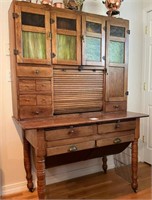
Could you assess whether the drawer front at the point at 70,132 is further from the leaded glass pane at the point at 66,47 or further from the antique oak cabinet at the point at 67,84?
the leaded glass pane at the point at 66,47

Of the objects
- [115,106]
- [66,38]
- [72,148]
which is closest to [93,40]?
[66,38]

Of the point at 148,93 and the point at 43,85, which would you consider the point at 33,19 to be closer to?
the point at 43,85

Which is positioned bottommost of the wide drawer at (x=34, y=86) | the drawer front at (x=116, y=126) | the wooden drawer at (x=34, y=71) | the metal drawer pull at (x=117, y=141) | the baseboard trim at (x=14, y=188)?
the baseboard trim at (x=14, y=188)

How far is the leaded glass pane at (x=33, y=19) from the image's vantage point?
5.52 ft

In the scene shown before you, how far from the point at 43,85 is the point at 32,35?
0.48 m

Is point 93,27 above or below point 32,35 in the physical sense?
above

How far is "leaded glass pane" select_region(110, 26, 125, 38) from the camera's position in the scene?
6.90 feet

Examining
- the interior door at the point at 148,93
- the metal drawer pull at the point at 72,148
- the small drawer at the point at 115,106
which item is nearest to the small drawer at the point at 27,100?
the metal drawer pull at the point at 72,148

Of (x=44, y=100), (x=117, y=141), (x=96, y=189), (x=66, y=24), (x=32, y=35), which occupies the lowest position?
(x=96, y=189)

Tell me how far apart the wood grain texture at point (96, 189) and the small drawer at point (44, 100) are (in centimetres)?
103

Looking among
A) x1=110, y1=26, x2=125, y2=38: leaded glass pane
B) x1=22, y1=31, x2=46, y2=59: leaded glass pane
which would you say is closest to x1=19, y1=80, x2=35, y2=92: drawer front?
x1=22, y1=31, x2=46, y2=59: leaded glass pane

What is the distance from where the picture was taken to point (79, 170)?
2.44 meters

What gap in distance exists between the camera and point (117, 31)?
2.14 m

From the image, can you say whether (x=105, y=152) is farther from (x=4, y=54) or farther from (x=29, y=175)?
(x=4, y=54)
